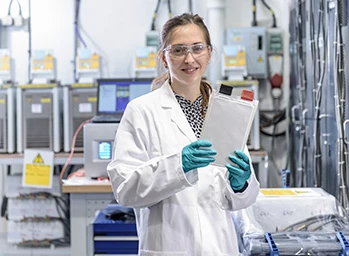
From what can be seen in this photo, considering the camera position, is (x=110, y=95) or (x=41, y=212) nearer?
(x=110, y=95)

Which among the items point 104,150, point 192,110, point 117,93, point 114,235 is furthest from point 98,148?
point 192,110

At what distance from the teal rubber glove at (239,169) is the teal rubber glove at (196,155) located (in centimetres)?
7

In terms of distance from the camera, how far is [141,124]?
149 cm

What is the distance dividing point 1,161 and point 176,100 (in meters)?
2.94

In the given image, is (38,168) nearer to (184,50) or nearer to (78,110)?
(78,110)

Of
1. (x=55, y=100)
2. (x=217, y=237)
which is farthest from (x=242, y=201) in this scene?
(x=55, y=100)

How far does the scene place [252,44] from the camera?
14.8ft

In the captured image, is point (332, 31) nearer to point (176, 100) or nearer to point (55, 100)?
point (176, 100)

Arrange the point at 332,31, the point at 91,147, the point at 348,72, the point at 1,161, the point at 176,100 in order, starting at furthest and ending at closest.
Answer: the point at 1,161 → the point at 91,147 → the point at 332,31 → the point at 348,72 → the point at 176,100

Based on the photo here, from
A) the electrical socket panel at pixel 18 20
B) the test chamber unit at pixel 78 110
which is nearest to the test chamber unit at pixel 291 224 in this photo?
the test chamber unit at pixel 78 110

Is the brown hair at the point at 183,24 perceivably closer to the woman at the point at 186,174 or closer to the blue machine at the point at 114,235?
the woman at the point at 186,174

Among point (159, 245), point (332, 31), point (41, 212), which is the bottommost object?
point (41, 212)

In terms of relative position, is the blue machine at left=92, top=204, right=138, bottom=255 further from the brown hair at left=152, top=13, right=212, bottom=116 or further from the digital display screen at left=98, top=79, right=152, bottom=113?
the brown hair at left=152, top=13, right=212, bottom=116

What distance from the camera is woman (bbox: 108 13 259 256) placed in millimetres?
1399
